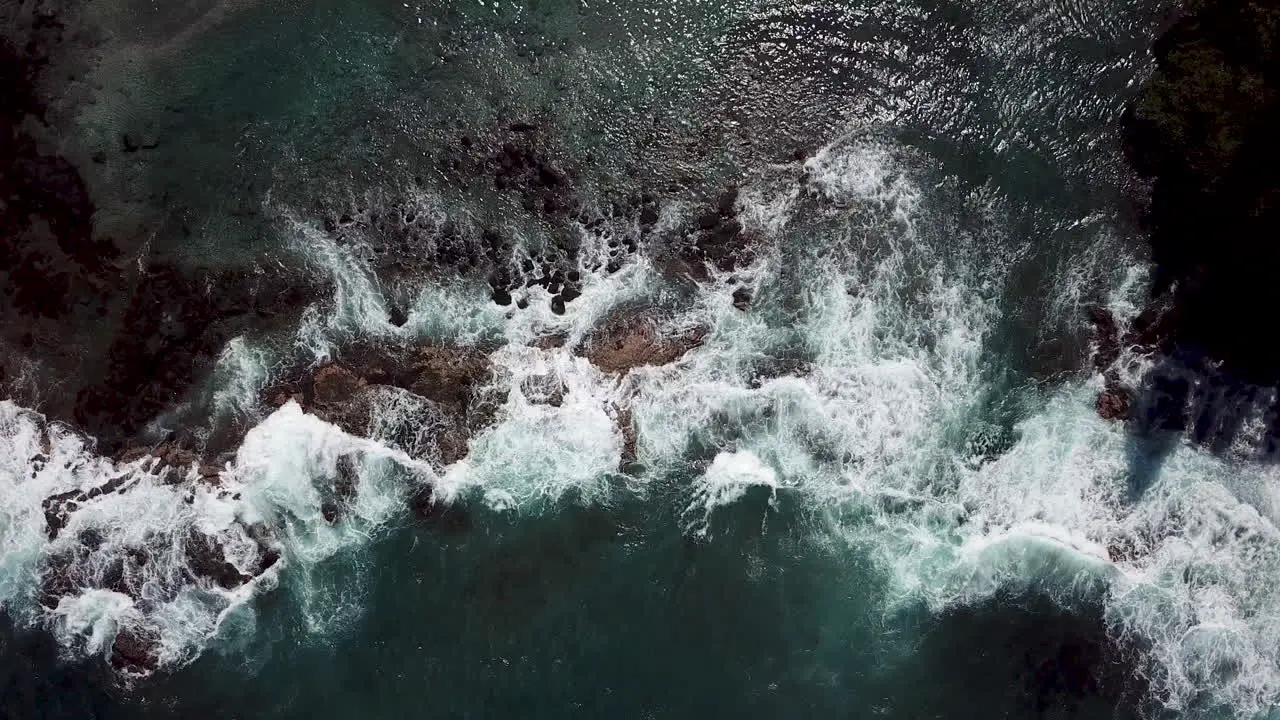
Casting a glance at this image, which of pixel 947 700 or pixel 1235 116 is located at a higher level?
pixel 1235 116

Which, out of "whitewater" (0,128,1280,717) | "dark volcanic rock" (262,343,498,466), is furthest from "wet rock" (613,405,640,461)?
"dark volcanic rock" (262,343,498,466)

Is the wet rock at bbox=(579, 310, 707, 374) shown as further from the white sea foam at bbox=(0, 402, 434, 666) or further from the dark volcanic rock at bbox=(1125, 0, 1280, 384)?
the dark volcanic rock at bbox=(1125, 0, 1280, 384)

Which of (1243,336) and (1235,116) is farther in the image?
(1243,336)

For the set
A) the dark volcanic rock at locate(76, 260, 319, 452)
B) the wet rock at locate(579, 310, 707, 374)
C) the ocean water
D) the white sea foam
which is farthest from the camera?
the dark volcanic rock at locate(76, 260, 319, 452)

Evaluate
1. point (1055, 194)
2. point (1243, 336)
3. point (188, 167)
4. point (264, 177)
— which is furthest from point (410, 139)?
point (1243, 336)

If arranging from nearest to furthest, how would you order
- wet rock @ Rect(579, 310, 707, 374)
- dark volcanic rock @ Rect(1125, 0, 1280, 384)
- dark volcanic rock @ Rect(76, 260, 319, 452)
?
1. dark volcanic rock @ Rect(1125, 0, 1280, 384)
2. wet rock @ Rect(579, 310, 707, 374)
3. dark volcanic rock @ Rect(76, 260, 319, 452)

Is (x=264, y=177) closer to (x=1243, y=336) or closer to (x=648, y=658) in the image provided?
(x=648, y=658)
